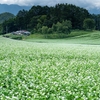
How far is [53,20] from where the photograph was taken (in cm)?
12812

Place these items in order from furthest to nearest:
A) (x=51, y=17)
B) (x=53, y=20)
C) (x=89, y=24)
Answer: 1. (x=51, y=17)
2. (x=53, y=20)
3. (x=89, y=24)

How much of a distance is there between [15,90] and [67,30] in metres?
94.1

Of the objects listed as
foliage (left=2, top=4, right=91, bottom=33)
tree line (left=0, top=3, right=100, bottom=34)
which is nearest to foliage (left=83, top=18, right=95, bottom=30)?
tree line (left=0, top=3, right=100, bottom=34)

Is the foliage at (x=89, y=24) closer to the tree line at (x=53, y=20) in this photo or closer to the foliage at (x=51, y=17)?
the tree line at (x=53, y=20)

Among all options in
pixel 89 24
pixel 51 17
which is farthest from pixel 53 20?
pixel 89 24

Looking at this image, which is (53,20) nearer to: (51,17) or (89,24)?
(51,17)

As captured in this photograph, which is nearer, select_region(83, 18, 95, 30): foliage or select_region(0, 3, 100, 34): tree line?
select_region(0, 3, 100, 34): tree line

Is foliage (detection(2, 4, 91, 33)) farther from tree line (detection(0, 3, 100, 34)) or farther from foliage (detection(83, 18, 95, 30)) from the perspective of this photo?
foliage (detection(83, 18, 95, 30))

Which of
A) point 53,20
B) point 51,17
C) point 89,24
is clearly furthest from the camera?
point 51,17

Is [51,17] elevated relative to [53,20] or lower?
elevated

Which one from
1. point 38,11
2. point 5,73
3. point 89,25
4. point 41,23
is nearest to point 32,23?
point 41,23

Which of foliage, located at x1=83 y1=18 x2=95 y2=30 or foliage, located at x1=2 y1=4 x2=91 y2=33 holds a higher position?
foliage, located at x1=2 y1=4 x2=91 y2=33

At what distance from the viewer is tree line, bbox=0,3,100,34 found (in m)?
112

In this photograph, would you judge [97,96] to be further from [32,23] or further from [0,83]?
[32,23]
